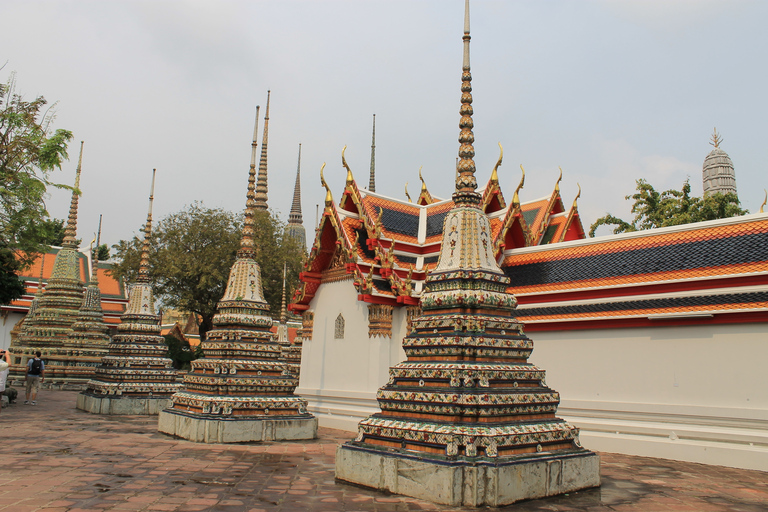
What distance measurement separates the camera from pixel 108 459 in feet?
26.4

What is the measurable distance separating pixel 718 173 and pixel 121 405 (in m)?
32.5

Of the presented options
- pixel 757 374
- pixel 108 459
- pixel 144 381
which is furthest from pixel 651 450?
pixel 144 381

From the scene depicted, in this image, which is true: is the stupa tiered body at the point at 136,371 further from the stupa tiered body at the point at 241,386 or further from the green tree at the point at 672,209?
the green tree at the point at 672,209

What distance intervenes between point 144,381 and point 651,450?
38.5 ft

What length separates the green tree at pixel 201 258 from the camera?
3073 cm

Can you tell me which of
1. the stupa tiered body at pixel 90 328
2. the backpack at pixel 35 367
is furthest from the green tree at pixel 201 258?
the backpack at pixel 35 367

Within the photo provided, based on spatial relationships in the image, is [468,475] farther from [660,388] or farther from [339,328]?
[339,328]

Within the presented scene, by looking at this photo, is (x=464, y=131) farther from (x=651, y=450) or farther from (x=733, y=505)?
(x=651, y=450)

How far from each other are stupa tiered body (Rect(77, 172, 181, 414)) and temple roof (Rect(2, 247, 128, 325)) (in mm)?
20337

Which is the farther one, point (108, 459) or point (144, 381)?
point (144, 381)

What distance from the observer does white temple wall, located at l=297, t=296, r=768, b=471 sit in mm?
9570

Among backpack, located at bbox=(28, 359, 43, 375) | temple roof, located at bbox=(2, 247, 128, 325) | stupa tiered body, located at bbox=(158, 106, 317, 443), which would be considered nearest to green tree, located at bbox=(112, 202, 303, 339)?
temple roof, located at bbox=(2, 247, 128, 325)

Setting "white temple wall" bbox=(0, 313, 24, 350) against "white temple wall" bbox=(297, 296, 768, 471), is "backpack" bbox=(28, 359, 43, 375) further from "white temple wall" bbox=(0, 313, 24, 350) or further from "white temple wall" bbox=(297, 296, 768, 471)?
"white temple wall" bbox=(0, 313, 24, 350)

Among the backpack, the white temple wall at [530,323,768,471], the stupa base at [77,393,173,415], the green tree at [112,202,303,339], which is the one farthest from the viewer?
the green tree at [112,202,303,339]
